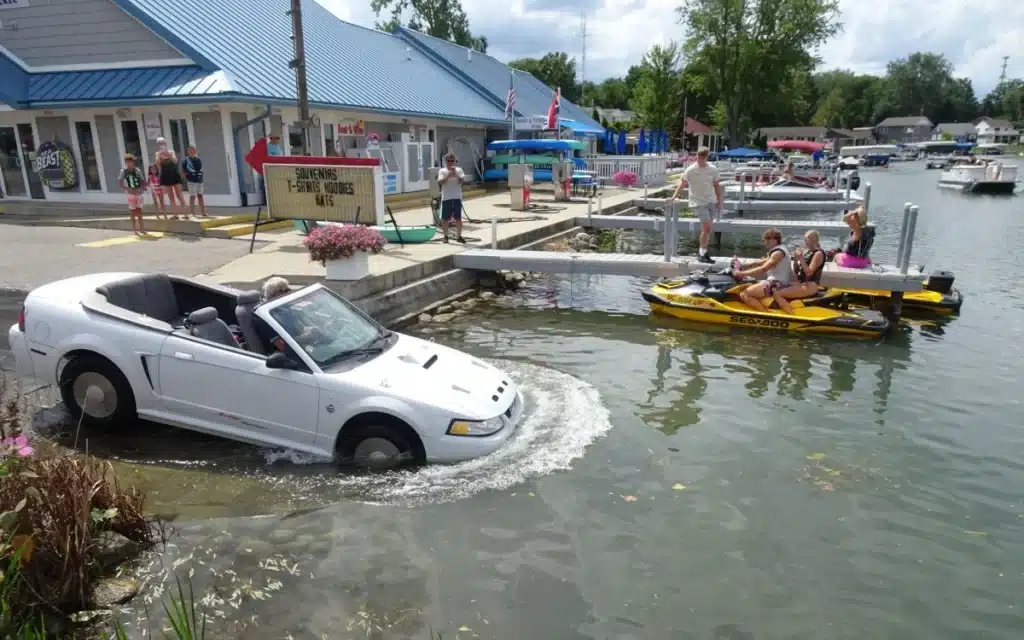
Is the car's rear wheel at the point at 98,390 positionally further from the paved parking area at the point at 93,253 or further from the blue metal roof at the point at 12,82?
the blue metal roof at the point at 12,82

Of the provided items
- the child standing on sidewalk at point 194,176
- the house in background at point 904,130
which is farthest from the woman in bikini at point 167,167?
the house in background at point 904,130

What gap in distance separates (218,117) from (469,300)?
8.64m

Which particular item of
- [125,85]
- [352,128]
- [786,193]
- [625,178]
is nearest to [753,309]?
[352,128]

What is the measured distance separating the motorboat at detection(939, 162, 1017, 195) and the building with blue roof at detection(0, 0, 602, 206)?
116 feet

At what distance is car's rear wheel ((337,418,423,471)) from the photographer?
5.67 meters

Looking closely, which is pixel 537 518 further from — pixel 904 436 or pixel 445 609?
pixel 904 436

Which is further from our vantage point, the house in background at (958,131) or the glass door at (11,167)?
the house in background at (958,131)

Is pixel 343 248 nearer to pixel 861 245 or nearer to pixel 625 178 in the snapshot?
pixel 861 245

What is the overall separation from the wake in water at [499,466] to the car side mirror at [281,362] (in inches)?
32.3

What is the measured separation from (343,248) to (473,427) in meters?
5.27

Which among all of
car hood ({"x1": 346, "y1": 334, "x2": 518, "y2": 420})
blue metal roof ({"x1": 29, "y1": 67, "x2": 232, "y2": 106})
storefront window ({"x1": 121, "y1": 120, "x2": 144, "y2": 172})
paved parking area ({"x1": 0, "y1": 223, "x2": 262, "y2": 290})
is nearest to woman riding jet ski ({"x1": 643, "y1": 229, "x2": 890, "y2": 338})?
car hood ({"x1": 346, "y1": 334, "x2": 518, "y2": 420})

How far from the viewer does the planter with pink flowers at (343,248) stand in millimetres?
10078

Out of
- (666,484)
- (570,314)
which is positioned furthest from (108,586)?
(570,314)

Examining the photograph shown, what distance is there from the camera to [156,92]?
1582 centimetres
